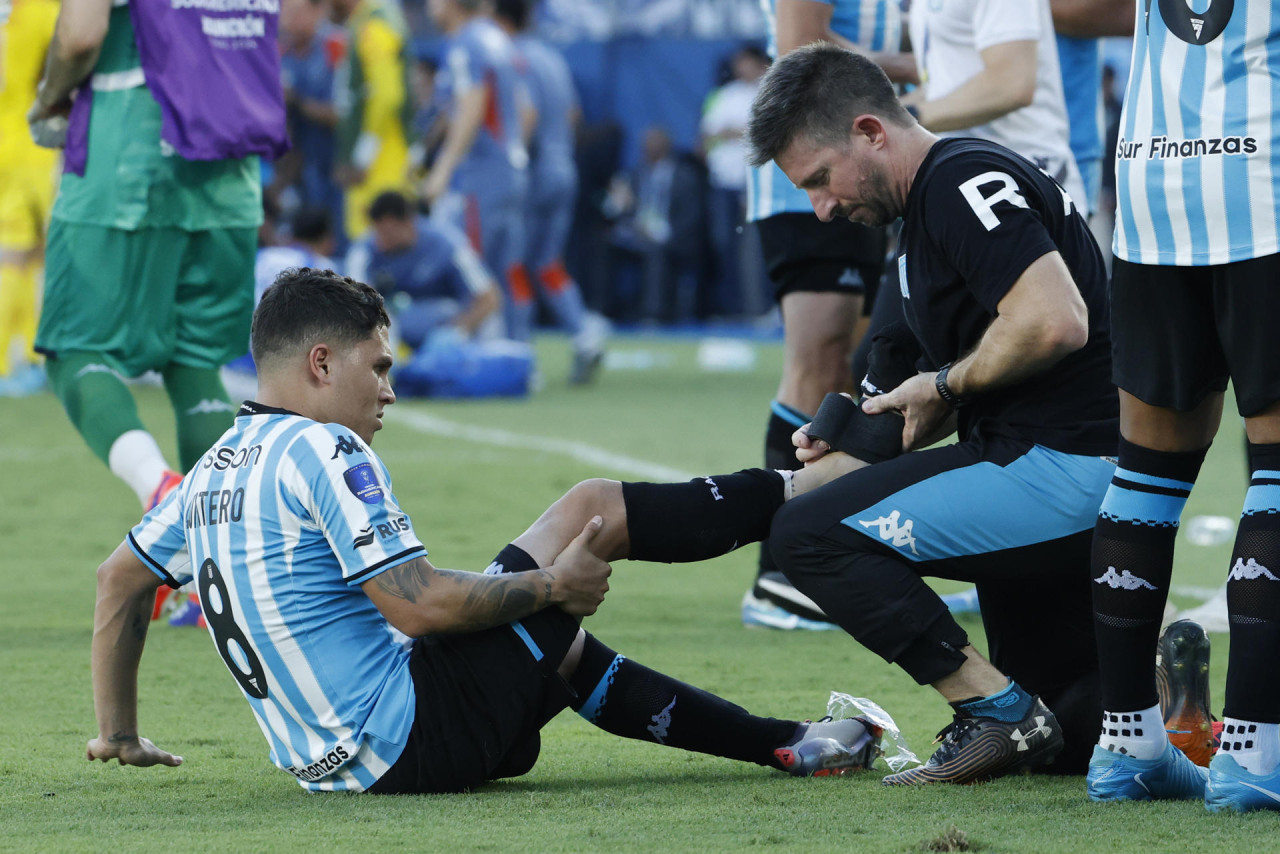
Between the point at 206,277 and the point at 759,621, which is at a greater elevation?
the point at 206,277

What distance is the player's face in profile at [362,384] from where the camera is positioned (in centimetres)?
307

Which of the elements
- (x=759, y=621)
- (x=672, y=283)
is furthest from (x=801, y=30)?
(x=672, y=283)

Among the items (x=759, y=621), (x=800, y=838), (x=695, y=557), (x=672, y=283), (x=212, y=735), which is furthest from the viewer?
(x=672, y=283)

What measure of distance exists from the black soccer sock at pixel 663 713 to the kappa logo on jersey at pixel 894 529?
436 mm

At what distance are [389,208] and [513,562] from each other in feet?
28.1

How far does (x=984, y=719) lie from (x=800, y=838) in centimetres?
53

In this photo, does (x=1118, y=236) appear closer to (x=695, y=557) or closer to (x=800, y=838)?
(x=695, y=557)

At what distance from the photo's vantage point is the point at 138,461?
15.8 feet

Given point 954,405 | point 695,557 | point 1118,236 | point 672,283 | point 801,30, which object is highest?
point 801,30

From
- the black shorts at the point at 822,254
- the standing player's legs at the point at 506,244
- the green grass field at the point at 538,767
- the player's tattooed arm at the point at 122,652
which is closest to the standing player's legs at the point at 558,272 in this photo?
the standing player's legs at the point at 506,244

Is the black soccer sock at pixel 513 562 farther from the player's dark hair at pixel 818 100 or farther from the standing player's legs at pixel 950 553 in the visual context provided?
the player's dark hair at pixel 818 100

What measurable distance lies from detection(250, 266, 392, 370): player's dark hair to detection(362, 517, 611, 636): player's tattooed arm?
0.43m

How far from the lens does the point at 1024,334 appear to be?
3.05m

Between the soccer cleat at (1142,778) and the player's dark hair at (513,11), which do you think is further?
the player's dark hair at (513,11)
